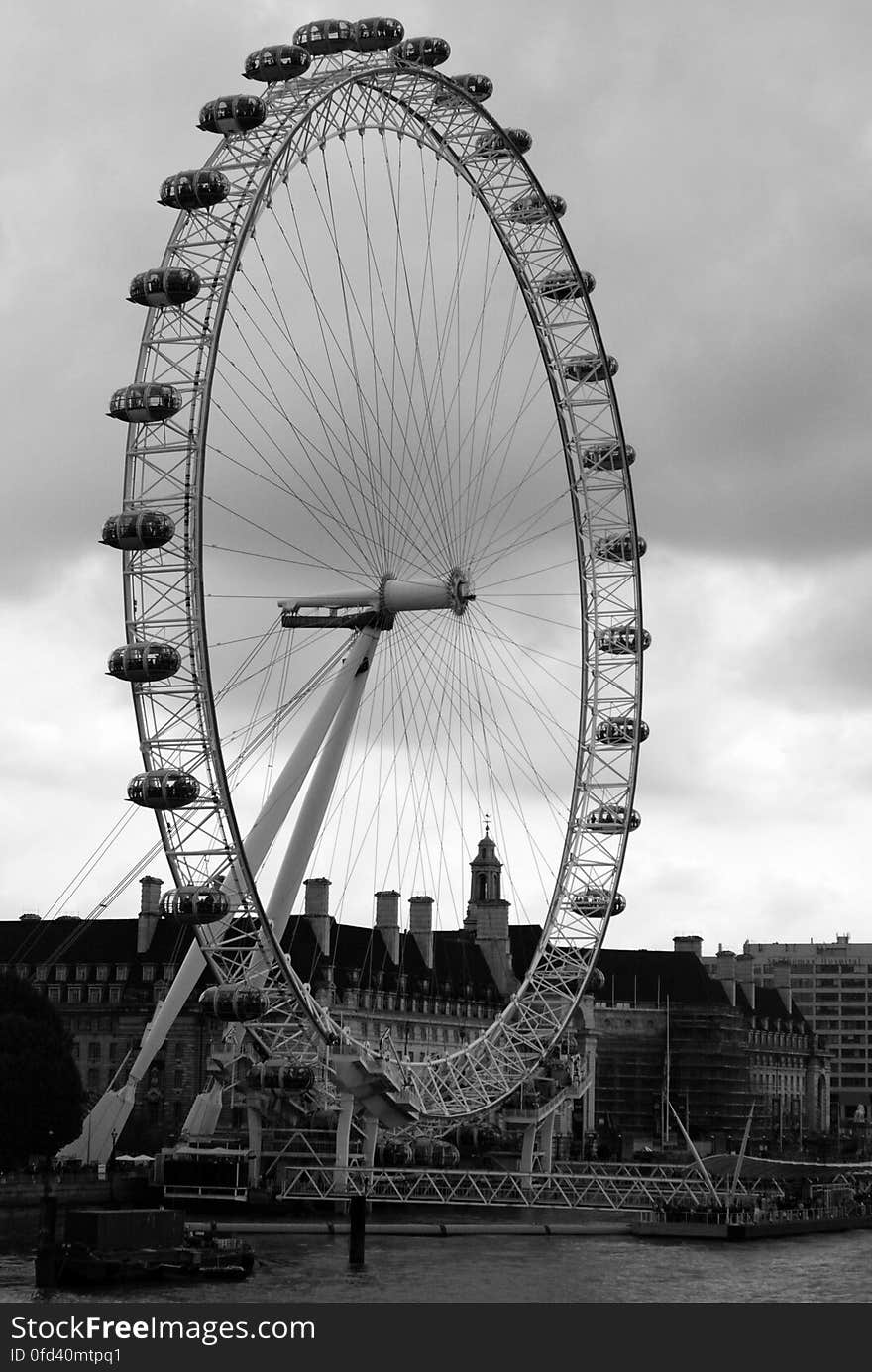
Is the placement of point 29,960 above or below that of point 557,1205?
above

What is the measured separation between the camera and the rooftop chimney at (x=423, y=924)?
115688 mm

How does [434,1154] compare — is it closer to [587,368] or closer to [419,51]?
[587,368]

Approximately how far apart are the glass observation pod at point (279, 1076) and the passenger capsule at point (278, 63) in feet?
92.4

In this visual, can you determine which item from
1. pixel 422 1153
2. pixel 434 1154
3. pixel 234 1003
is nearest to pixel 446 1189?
pixel 422 1153

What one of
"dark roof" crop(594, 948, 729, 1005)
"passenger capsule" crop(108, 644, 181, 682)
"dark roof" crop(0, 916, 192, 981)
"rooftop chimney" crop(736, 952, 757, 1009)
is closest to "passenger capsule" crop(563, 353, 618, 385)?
"passenger capsule" crop(108, 644, 181, 682)

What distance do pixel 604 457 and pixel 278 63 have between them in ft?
71.0

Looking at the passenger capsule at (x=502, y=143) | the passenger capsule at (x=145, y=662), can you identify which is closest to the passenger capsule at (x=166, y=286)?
the passenger capsule at (x=145, y=662)

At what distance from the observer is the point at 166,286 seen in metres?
59.0

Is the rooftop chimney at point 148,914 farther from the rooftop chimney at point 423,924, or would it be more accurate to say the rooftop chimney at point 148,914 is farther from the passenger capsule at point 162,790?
the passenger capsule at point 162,790

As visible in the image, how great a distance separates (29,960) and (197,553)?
167 ft
